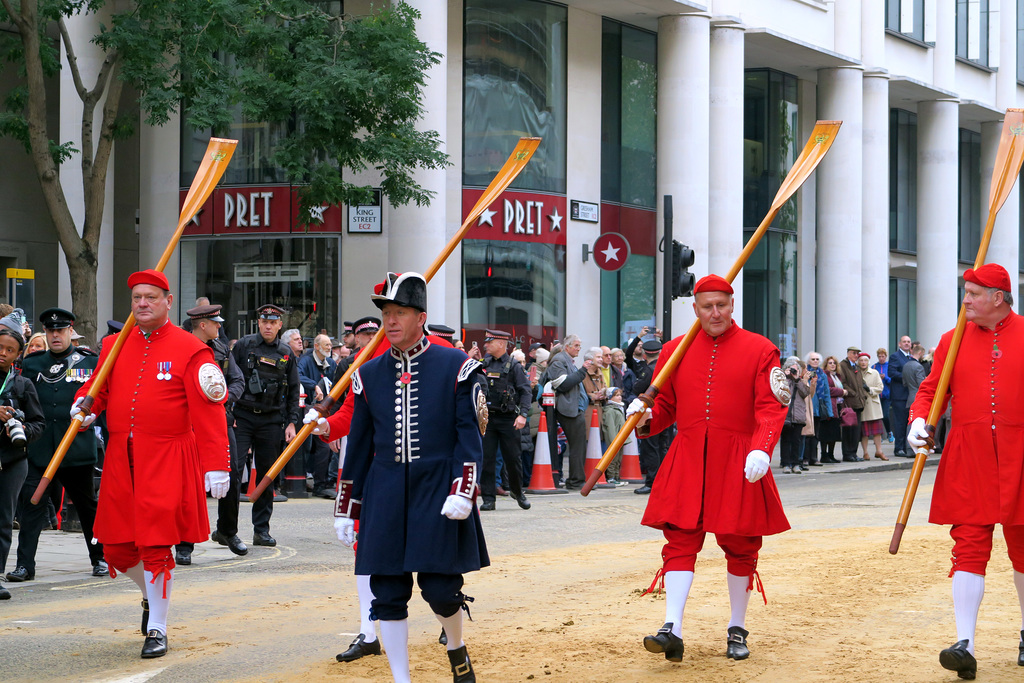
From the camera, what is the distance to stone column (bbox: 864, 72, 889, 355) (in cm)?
3306

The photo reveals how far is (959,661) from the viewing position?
6328 mm

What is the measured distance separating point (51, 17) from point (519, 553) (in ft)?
35.2

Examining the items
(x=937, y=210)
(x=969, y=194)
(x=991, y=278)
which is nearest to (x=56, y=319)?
(x=991, y=278)

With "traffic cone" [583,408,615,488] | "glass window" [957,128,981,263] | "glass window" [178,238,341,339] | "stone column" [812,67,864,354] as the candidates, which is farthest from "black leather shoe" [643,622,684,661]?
"glass window" [957,128,981,263]

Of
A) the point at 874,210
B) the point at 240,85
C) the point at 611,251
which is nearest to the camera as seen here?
the point at 240,85

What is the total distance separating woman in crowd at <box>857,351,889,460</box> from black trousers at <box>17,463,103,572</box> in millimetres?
15773

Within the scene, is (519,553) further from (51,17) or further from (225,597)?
(51,17)

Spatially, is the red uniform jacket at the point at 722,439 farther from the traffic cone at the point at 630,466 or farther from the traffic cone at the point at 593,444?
the traffic cone at the point at 630,466

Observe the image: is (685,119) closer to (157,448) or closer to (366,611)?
(157,448)

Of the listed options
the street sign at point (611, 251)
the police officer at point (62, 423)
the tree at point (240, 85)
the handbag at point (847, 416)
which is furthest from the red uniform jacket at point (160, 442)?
the handbag at point (847, 416)

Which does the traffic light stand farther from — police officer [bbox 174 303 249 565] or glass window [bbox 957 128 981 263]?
glass window [bbox 957 128 981 263]

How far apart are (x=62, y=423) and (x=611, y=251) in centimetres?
1438

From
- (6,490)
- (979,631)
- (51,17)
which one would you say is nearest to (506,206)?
(51,17)

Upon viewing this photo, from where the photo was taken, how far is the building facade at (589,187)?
987 inches
